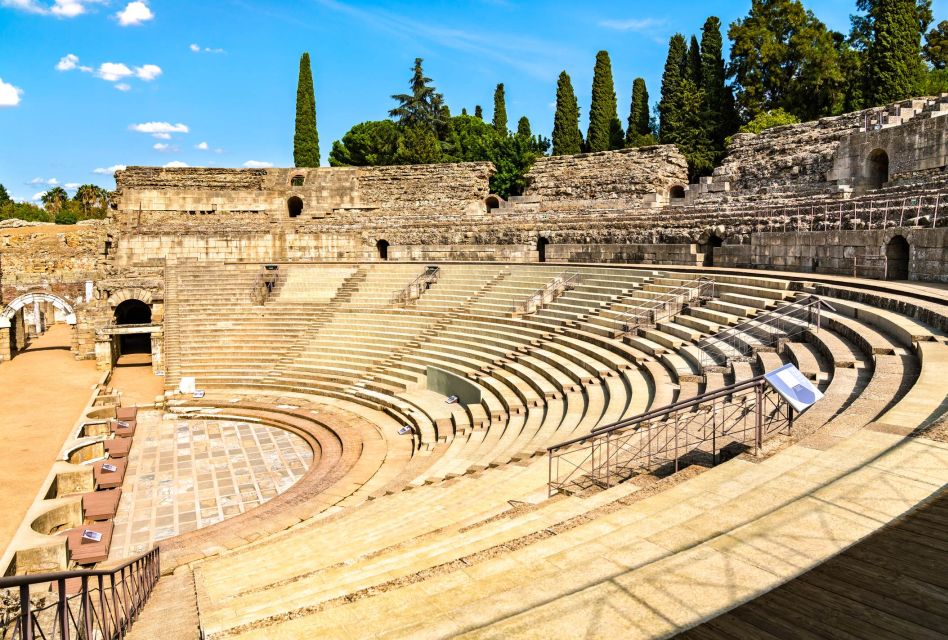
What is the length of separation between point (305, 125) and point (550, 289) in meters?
27.4

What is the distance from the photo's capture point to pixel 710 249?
18.5 meters

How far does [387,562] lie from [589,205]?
2499cm

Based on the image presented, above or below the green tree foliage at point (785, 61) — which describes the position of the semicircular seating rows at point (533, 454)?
below

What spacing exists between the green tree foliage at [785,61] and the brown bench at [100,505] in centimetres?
3165

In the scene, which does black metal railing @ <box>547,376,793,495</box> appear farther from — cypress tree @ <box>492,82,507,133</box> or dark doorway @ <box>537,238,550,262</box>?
cypress tree @ <box>492,82,507,133</box>

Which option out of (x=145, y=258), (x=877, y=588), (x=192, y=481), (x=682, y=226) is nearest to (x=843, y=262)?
(x=682, y=226)


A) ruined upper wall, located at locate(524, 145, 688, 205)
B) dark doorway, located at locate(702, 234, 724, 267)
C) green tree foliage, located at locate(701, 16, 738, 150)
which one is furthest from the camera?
green tree foliage, located at locate(701, 16, 738, 150)

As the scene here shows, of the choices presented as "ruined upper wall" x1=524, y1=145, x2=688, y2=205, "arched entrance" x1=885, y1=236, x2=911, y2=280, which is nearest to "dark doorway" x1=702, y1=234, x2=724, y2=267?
"arched entrance" x1=885, y1=236, x2=911, y2=280

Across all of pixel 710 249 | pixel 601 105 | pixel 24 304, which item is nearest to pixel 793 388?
pixel 710 249

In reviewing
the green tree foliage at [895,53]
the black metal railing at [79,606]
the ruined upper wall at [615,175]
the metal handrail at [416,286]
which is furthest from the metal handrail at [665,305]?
the green tree foliage at [895,53]

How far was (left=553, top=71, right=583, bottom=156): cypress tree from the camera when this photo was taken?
38.4 meters

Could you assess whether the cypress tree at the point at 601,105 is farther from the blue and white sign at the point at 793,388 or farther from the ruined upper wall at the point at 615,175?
the blue and white sign at the point at 793,388

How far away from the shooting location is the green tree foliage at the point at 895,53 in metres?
25.6

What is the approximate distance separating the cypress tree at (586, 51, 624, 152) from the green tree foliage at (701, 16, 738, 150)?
5830 mm
